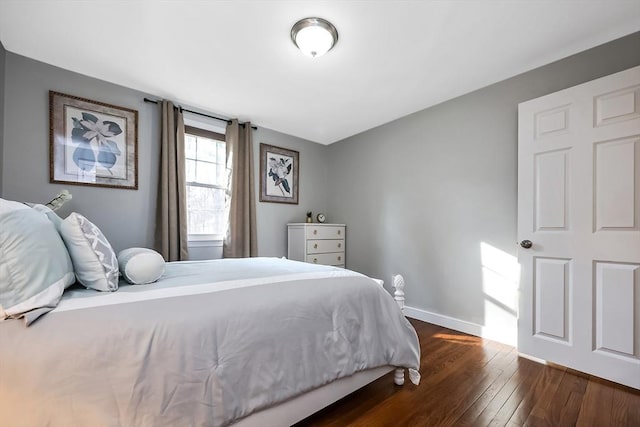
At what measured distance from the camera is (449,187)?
9.36ft

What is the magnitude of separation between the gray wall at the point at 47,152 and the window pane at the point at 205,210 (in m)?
0.40

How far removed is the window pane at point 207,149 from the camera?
10.5ft

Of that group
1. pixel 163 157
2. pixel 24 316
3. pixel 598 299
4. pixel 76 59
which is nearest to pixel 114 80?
pixel 76 59

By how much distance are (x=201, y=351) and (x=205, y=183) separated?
99.1 inches

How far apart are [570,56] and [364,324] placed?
2.50m

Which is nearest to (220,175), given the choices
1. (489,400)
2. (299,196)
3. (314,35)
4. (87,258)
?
(299,196)

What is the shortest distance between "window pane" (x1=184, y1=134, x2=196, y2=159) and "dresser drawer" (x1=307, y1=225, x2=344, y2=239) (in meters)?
1.60

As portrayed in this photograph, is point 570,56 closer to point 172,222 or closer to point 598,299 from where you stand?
point 598,299

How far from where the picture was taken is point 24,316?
0.90 m

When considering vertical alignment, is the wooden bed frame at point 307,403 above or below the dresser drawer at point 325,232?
below

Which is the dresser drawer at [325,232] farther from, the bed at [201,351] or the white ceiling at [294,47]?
the bed at [201,351]

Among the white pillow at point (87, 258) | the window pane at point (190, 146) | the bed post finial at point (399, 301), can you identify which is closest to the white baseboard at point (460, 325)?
the bed post finial at point (399, 301)

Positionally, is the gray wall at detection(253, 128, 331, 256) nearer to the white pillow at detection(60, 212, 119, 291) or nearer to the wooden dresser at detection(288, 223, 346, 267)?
the wooden dresser at detection(288, 223, 346, 267)

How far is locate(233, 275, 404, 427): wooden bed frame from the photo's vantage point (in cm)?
118
